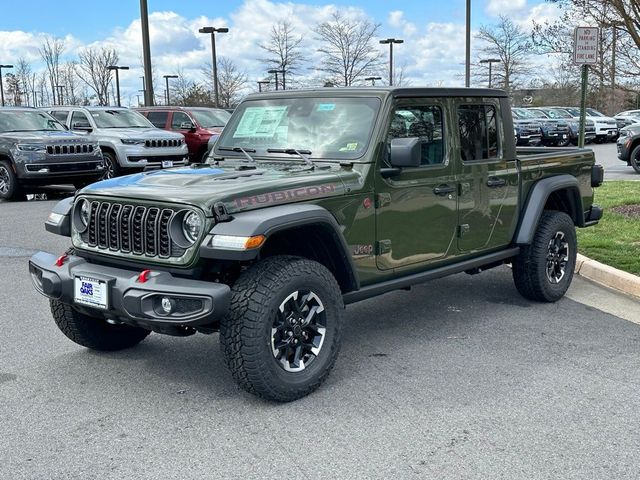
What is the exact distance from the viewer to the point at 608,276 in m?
6.88

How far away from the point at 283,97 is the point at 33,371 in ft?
8.33

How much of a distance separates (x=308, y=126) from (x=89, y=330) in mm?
2023

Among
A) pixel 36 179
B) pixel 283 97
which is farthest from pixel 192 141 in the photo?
pixel 283 97

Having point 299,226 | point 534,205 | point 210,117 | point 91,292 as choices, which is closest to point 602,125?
point 210,117

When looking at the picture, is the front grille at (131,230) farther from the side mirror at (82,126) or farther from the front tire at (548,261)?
the side mirror at (82,126)

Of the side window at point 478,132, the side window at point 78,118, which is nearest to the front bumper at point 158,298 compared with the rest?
the side window at point 478,132

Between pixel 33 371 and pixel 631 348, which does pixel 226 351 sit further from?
pixel 631 348

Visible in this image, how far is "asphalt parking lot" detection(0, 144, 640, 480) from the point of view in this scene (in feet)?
11.1

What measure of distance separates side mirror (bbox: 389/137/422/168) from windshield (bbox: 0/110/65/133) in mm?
11590

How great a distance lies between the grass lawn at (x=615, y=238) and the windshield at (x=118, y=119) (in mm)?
10249

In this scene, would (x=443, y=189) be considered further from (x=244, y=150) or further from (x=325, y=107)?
(x=244, y=150)

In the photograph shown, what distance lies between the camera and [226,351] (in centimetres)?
392

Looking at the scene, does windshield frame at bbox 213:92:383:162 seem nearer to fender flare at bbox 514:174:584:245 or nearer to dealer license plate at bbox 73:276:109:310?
dealer license plate at bbox 73:276:109:310

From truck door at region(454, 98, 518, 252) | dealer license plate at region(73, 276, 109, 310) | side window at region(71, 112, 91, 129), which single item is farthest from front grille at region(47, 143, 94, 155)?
dealer license plate at region(73, 276, 109, 310)
